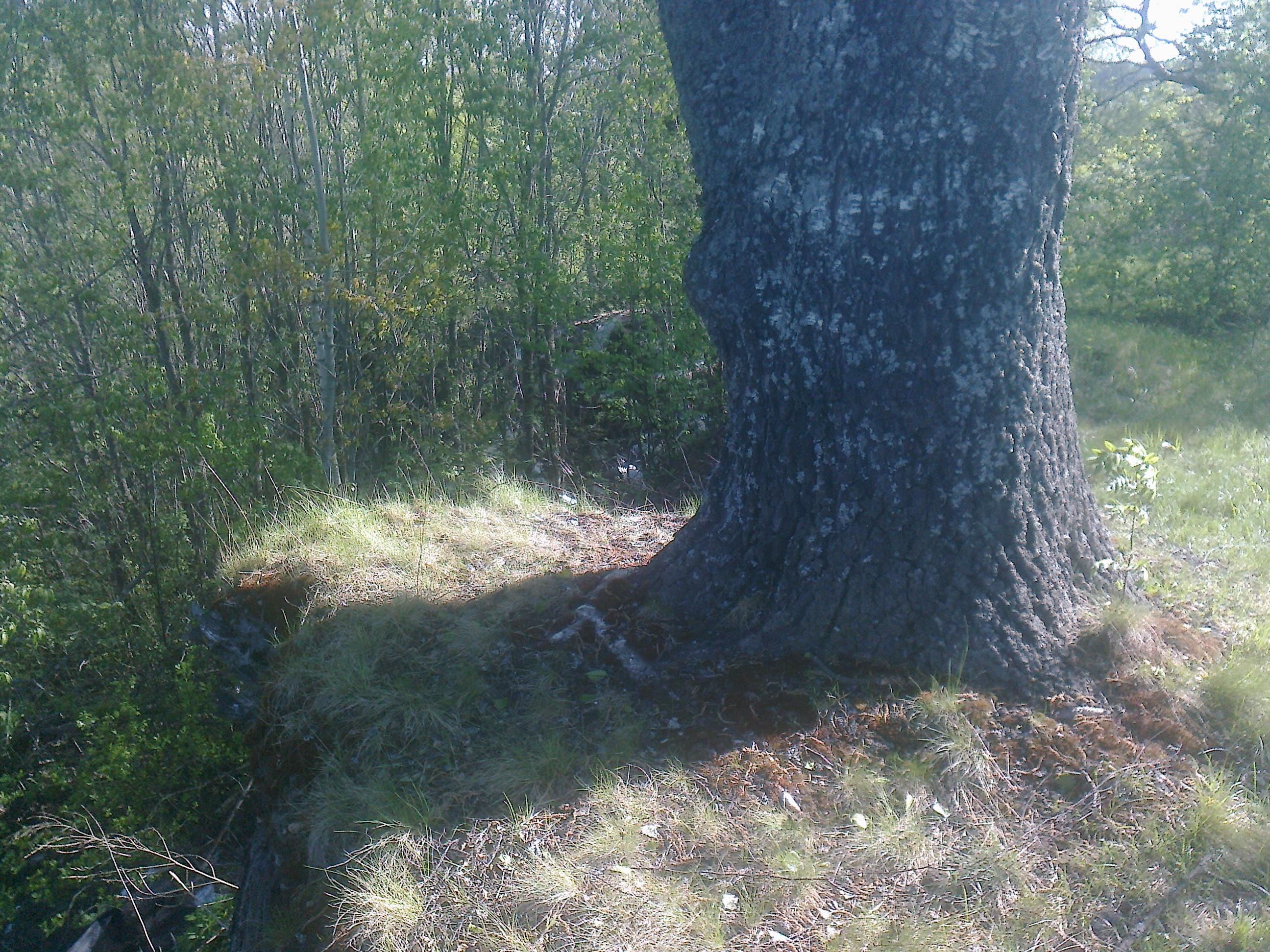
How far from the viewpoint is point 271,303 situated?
28.8 feet

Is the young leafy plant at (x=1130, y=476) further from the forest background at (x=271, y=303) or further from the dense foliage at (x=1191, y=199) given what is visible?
the dense foliage at (x=1191, y=199)

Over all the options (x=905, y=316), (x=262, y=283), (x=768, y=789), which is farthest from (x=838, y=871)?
(x=262, y=283)

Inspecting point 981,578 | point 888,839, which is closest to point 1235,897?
point 888,839

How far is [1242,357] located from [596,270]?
729 cm

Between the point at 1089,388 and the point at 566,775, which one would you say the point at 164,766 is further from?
the point at 1089,388

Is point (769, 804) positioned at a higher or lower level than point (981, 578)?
lower

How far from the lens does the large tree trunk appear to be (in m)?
3.01

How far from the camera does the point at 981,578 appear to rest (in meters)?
3.15

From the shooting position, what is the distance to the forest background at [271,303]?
749 centimetres

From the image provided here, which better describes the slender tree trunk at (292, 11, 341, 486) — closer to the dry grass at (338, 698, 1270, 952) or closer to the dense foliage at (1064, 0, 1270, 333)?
the dry grass at (338, 698, 1270, 952)

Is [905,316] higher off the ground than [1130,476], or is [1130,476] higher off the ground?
[905,316]

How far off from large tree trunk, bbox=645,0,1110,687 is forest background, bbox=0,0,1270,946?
3.42m

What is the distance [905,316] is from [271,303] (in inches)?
286

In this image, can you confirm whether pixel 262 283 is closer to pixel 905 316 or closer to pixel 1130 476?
pixel 905 316
